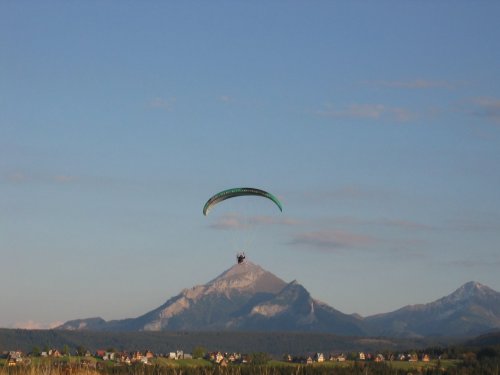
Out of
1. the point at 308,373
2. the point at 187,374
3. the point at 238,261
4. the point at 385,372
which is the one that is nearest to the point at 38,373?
the point at 238,261

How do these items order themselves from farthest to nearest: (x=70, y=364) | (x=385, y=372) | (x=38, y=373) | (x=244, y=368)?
(x=385, y=372)
(x=244, y=368)
(x=70, y=364)
(x=38, y=373)

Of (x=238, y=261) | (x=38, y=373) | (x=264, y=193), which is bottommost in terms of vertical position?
(x=38, y=373)

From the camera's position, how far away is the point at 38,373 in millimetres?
36281

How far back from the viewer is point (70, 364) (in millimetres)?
38688

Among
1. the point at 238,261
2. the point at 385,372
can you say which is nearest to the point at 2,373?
the point at 238,261

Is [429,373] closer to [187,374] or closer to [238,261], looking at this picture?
[187,374]

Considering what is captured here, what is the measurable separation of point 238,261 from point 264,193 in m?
5.60

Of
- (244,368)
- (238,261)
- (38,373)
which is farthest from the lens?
(244,368)

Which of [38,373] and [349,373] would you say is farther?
[349,373]

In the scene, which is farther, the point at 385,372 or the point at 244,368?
the point at 385,372

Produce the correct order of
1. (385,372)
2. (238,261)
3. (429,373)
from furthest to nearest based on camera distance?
(429,373) → (385,372) → (238,261)

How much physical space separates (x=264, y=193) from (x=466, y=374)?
60266 millimetres

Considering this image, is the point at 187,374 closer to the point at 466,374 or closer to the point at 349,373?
the point at 349,373

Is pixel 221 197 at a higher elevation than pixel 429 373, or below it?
higher
